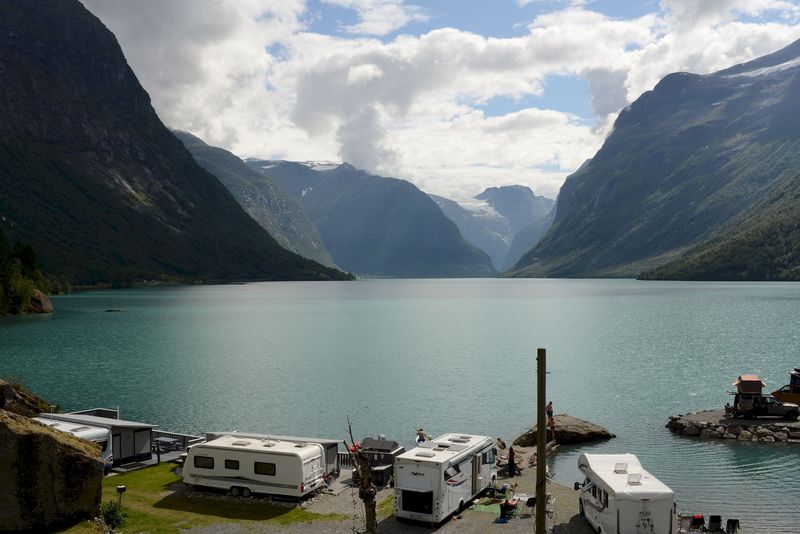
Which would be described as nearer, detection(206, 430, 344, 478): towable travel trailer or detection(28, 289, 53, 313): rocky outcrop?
detection(206, 430, 344, 478): towable travel trailer

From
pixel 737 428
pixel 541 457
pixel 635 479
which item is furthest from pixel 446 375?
pixel 541 457

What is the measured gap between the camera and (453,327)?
13362 cm

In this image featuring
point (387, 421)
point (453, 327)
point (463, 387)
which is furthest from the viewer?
point (453, 327)

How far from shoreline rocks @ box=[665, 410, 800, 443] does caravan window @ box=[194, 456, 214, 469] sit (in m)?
33.2

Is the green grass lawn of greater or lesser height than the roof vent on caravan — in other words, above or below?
below

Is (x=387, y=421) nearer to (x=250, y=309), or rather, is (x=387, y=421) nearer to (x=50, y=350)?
(x=50, y=350)

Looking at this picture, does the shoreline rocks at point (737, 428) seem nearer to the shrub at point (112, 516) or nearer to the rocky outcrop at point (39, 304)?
the shrub at point (112, 516)

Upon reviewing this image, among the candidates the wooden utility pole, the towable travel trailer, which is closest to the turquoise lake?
the towable travel trailer

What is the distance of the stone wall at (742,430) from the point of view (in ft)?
151

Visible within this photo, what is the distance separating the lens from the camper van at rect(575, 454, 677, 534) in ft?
84.5

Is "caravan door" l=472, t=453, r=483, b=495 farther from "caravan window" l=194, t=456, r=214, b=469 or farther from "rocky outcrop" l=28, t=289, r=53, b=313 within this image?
"rocky outcrop" l=28, t=289, r=53, b=313

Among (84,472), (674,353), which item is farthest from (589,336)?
(84,472)

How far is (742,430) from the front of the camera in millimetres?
47000

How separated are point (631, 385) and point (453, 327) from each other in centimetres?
6609
